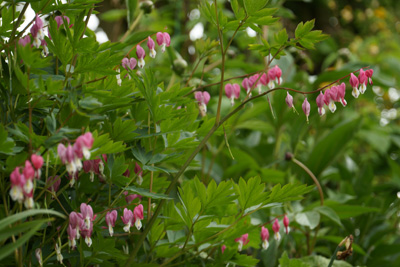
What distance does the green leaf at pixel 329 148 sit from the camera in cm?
159

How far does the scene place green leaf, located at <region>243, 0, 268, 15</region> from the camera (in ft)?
2.78

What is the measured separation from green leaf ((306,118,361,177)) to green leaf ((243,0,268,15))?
0.84 meters

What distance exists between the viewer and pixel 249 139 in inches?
83.7

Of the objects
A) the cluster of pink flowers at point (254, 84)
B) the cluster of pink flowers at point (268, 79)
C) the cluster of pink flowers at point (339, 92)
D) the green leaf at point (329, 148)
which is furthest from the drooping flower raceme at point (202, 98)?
the green leaf at point (329, 148)

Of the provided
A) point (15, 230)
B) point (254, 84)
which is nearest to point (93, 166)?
point (15, 230)

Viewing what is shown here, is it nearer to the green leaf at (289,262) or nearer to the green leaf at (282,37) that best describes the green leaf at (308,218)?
the green leaf at (289,262)

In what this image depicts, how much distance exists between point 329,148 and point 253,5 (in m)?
0.87

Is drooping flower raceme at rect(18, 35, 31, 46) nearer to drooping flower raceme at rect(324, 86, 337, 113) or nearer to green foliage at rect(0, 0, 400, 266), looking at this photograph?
green foliage at rect(0, 0, 400, 266)

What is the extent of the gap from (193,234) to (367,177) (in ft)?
3.60

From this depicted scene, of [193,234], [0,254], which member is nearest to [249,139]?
[193,234]

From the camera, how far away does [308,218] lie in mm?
1276

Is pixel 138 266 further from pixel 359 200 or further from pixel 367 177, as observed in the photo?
pixel 367 177

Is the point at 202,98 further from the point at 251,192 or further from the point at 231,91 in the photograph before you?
the point at 251,192

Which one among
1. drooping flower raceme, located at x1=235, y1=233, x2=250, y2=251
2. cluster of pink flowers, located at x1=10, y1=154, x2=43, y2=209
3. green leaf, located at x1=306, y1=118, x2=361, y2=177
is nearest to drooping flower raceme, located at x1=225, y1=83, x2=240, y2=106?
drooping flower raceme, located at x1=235, y1=233, x2=250, y2=251
